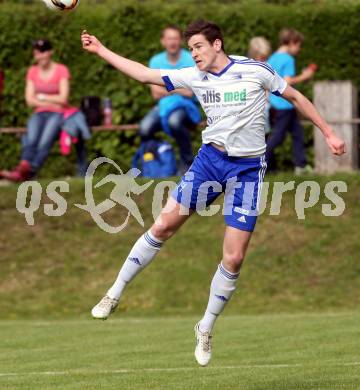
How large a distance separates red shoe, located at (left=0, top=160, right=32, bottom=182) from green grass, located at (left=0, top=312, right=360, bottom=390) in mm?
3079

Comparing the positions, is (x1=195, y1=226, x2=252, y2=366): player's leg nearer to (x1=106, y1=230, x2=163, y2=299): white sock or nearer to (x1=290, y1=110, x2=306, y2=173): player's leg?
(x1=106, y1=230, x2=163, y2=299): white sock

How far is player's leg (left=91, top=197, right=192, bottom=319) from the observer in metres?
10.1

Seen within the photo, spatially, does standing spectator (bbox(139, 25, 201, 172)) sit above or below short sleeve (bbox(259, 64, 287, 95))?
below

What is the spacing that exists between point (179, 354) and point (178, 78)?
292 centimetres

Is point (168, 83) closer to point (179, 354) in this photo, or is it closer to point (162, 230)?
point (162, 230)

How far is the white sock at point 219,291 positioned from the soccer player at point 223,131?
18 millimetres

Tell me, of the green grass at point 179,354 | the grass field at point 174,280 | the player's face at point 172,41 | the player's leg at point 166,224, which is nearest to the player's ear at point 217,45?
the player's leg at point 166,224

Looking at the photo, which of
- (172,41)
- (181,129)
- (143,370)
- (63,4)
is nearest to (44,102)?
(181,129)

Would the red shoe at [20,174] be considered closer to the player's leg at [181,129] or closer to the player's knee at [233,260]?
the player's leg at [181,129]

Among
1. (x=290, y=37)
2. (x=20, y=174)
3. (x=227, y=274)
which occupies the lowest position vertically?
(x=20, y=174)

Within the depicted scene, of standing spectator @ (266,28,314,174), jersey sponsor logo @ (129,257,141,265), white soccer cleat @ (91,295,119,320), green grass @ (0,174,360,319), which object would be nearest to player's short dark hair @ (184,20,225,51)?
jersey sponsor logo @ (129,257,141,265)

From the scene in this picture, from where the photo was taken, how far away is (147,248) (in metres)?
10.2

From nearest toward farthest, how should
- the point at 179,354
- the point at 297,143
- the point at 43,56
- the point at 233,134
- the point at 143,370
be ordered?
the point at 233,134 → the point at 143,370 → the point at 179,354 → the point at 43,56 → the point at 297,143

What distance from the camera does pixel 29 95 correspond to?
1800cm
